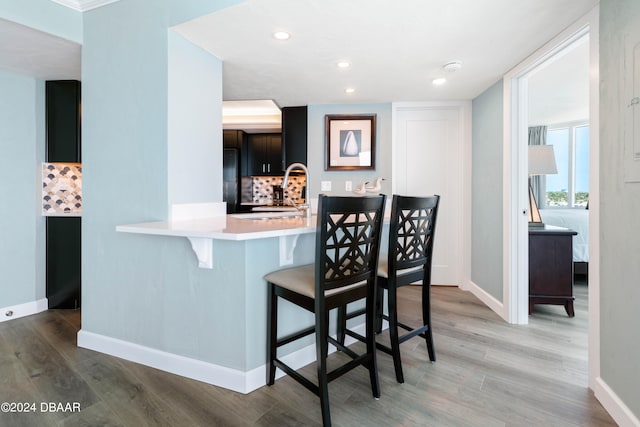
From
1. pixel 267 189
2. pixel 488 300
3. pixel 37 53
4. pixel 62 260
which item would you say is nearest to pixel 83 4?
pixel 37 53

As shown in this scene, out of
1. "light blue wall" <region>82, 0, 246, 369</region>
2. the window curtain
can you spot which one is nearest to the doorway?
"light blue wall" <region>82, 0, 246, 369</region>

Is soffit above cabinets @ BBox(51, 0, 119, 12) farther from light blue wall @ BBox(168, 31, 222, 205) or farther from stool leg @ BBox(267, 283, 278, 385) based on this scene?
stool leg @ BBox(267, 283, 278, 385)

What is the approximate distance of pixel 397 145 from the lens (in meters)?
3.78

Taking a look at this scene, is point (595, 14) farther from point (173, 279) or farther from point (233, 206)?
point (233, 206)

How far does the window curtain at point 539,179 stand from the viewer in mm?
5777

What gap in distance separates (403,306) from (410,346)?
808mm

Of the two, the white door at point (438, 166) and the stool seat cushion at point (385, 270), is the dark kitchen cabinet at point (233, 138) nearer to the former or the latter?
the white door at point (438, 166)

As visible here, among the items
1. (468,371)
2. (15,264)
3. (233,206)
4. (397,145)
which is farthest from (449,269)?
(15,264)

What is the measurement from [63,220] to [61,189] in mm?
301

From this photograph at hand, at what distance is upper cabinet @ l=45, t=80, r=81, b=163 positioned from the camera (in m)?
2.90

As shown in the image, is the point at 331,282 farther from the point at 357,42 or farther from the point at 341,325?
the point at 357,42

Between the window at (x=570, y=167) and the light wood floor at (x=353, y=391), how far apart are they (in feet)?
14.3


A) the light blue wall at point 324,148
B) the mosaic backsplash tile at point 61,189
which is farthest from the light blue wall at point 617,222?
the mosaic backsplash tile at point 61,189

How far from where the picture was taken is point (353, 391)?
5.69 ft
